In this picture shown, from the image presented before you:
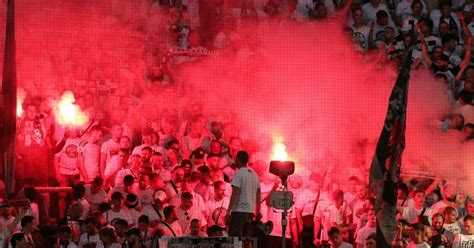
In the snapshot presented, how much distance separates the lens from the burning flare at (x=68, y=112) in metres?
11.2

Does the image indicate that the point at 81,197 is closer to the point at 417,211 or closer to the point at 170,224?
the point at 170,224

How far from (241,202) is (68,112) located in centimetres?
266

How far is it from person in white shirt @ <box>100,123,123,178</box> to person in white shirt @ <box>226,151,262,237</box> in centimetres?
194

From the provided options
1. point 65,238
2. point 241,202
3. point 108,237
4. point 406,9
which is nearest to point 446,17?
point 406,9

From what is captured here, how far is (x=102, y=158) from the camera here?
11094 mm

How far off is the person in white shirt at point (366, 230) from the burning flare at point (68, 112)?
131 inches

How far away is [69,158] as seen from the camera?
11023 millimetres

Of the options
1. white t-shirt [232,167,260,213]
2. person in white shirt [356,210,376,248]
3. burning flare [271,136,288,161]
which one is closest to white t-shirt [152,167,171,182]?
burning flare [271,136,288,161]

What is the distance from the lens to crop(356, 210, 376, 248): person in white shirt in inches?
420

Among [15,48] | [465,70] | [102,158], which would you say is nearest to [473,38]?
[465,70]

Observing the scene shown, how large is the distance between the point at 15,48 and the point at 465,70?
17.3 feet

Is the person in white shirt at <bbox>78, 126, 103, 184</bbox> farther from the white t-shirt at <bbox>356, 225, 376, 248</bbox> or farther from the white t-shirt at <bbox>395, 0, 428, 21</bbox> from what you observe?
the white t-shirt at <bbox>395, 0, 428, 21</bbox>

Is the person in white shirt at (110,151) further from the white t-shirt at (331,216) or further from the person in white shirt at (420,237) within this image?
the person in white shirt at (420,237)

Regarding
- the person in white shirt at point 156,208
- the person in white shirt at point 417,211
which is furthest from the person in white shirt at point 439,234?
the person in white shirt at point 156,208
